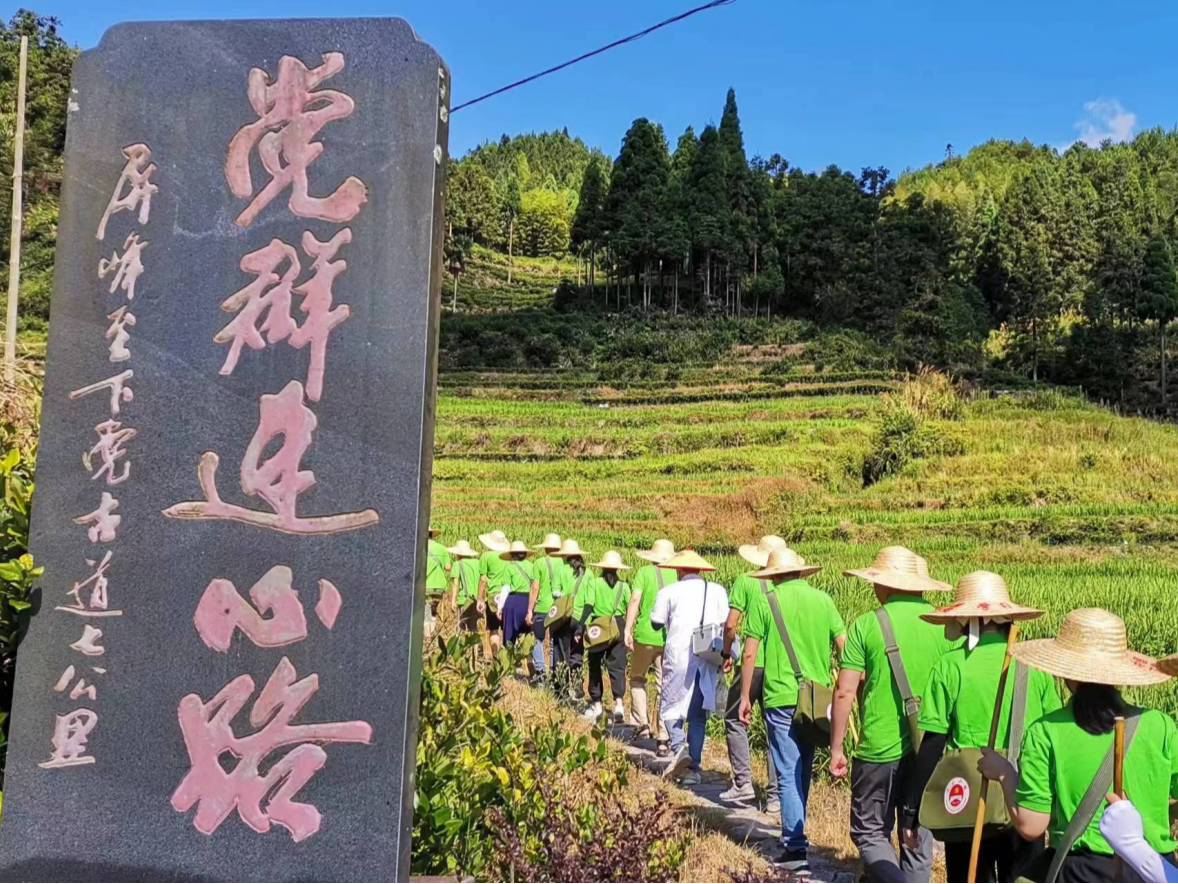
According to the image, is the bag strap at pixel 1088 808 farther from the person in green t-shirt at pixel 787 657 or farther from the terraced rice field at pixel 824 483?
the terraced rice field at pixel 824 483

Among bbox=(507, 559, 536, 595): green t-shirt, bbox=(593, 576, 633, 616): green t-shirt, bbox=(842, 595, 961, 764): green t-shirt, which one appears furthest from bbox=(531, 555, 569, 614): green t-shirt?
bbox=(842, 595, 961, 764): green t-shirt

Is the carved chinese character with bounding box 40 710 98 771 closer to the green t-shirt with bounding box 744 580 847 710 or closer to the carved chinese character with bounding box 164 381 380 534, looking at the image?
the carved chinese character with bounding box 164 381 380 534

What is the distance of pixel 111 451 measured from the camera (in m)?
2.76

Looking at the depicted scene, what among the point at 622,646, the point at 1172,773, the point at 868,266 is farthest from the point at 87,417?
the point at 868,266

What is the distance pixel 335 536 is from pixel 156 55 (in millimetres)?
1639

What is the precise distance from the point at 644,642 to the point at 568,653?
159 cm

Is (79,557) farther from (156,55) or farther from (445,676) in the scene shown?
(445,676)

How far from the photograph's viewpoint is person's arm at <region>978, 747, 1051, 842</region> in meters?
2.44

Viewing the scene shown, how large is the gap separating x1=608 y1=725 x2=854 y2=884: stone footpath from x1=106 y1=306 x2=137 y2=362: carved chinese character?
301 cm

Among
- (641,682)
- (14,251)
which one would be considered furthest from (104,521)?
(641,682)

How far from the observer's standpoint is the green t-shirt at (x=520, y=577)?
8.59 m

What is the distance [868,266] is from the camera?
142ft

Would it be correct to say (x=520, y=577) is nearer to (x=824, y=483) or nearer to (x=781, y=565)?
(x=781, y=565)

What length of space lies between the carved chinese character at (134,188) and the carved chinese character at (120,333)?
0.26 metres
